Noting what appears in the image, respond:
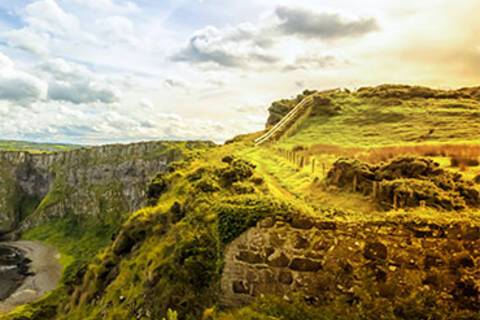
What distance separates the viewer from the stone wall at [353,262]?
967cm

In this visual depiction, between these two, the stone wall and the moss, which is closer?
the stone wall

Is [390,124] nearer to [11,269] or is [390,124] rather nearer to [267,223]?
[267,223]

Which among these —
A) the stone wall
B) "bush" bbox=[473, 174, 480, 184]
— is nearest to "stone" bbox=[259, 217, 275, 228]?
the stone wall

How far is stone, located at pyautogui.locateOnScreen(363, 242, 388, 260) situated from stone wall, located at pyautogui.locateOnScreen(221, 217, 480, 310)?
0.08 feet

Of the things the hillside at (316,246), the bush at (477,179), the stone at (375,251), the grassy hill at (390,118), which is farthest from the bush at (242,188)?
the grassy hill at (390,118)

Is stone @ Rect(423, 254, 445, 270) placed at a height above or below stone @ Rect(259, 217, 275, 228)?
below

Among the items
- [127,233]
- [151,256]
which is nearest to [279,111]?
[127,233]

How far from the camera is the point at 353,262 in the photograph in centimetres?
1043

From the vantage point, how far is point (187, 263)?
1312 cm

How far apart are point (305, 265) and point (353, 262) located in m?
1.36

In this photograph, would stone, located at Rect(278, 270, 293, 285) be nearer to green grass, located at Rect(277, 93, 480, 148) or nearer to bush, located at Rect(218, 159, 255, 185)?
bush, located at Rect(218, 159, 255, 185)

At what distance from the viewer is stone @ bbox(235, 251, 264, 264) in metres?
11.7

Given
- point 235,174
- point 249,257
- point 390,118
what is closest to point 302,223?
point 249,257

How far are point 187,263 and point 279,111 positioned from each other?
49152 millimetres
